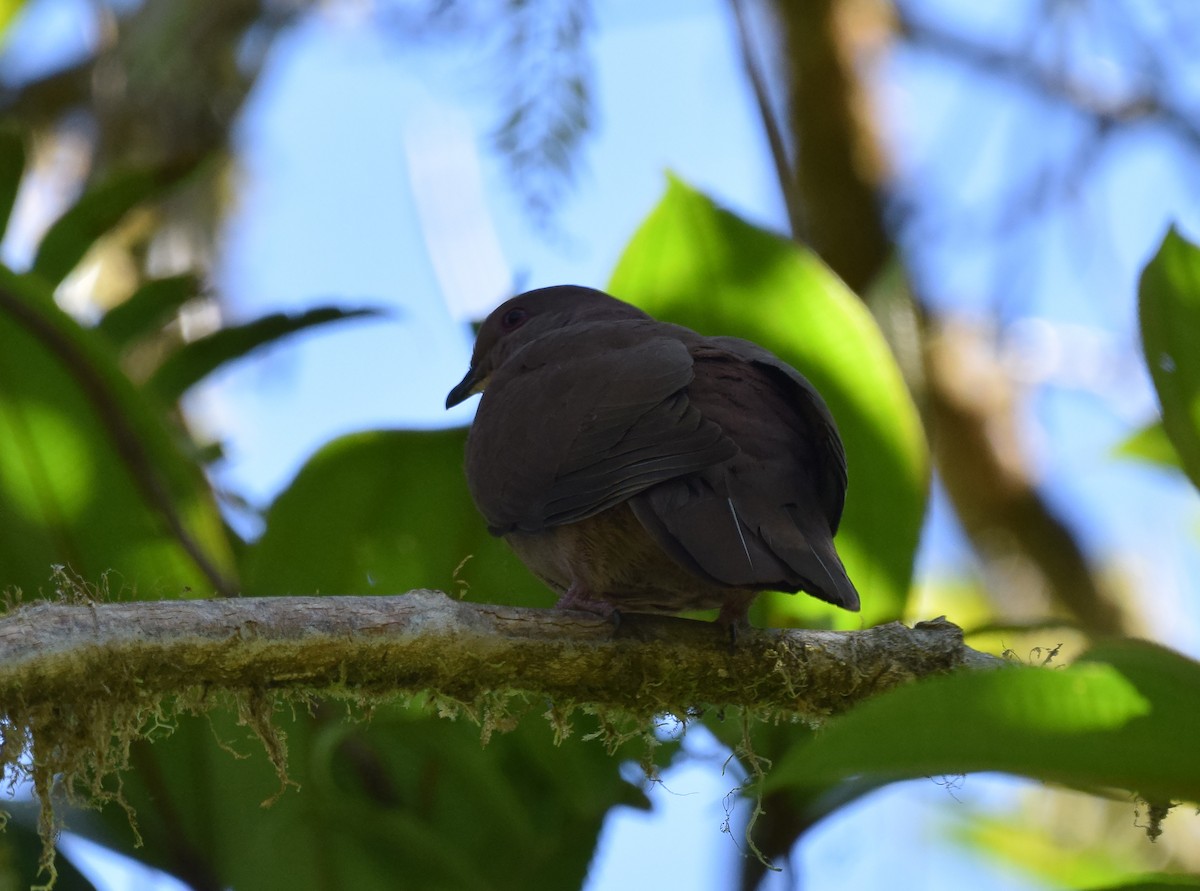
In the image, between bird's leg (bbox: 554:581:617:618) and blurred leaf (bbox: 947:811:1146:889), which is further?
blurred leaf (bbox: 947:811:1146:889)

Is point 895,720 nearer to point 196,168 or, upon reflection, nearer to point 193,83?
point 196,168

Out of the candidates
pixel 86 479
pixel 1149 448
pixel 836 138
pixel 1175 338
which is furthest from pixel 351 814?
pixel 836 138

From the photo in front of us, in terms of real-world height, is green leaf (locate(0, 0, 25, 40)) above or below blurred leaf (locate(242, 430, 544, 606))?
above

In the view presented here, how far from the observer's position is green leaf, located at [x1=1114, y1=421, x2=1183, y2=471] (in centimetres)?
318

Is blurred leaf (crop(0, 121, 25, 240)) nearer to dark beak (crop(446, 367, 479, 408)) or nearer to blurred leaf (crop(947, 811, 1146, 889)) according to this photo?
dark beak (crop(446, 367, 479, 408))

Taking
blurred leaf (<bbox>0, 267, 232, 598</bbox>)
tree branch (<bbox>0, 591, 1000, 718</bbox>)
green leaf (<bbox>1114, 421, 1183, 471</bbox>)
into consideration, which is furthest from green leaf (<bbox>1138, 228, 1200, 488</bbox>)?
blurred leaf (<bbox>0, 267, 232, 598</bbox>)

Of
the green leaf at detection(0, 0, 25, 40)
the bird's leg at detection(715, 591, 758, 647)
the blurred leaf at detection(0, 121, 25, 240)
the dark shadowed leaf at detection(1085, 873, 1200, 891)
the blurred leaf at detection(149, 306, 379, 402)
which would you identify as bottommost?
the dark shadowed leaf at detection(1085, 873, 1200, 891)

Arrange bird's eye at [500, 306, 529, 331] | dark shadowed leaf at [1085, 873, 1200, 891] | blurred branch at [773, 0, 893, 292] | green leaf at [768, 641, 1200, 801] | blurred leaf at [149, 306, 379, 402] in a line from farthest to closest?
blurred branch at [773, 0, 893, 292]
bird's eye at [500, 306, 529, 331]
blurred leaf at [149, 306, 379, 402]
dark shadowed leaf at [1085, 873, 1200, 891]
green leaf at [768, 641, 1200, 801]

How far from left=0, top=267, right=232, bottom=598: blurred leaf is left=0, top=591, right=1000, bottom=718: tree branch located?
0.66m

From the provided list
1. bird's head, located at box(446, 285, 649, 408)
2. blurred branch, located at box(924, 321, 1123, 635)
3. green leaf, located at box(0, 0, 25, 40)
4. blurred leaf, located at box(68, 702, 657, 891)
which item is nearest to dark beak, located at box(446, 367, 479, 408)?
bird's head, located at box(446, 285, 649, 408)

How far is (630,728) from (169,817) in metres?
0.88

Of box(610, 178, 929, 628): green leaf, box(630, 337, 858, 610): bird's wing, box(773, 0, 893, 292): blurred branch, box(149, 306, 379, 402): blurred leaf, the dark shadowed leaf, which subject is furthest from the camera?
box(773, 0, 893, 292): blurred branch

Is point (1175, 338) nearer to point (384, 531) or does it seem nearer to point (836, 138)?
point (384, 531)

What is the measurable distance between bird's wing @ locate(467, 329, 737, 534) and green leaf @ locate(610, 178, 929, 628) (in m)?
0.29
